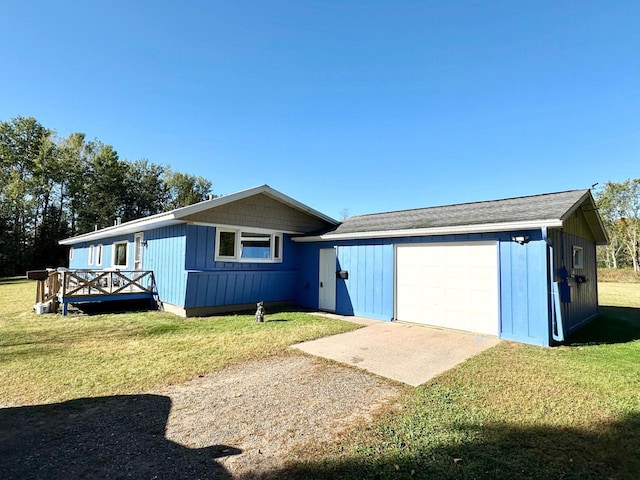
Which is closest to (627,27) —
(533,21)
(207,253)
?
(533,21)

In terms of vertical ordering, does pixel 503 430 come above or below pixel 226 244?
below

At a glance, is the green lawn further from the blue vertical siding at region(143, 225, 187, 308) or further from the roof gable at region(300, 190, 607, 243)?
the roof gable at region(300, 190, 607, 243)

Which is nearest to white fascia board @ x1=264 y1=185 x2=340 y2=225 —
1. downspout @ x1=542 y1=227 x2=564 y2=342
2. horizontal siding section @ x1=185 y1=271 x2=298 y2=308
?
horizontal siding section @ x1=185 y1=271 x2=298 y2=308

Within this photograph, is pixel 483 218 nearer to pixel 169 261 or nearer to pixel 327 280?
pixel 327 280

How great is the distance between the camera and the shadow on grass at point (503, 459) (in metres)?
2.34

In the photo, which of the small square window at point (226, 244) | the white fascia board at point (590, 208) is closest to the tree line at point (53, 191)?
the small square window at point (226, 244)

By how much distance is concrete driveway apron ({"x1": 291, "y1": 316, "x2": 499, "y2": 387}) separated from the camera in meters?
4.77

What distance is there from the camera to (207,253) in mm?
9461

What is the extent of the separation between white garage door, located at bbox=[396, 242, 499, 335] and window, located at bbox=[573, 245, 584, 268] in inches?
124

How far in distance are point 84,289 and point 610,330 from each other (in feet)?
48.7

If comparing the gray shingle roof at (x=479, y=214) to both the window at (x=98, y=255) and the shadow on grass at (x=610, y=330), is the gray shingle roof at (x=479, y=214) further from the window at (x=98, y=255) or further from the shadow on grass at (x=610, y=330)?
the window at (x=98, y=255)

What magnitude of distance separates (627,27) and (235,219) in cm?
1219

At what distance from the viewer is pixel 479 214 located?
7.74 m

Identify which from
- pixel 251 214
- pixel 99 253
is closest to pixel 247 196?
pixel 251 214
